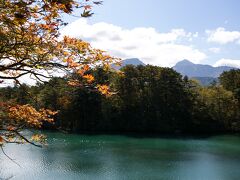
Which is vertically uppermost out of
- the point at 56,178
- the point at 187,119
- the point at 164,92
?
the point at 164,92

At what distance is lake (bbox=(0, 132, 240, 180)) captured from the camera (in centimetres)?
2355

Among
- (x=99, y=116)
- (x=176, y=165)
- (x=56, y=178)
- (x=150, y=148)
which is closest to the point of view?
(x=56, y=178)

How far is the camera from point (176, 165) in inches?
1064

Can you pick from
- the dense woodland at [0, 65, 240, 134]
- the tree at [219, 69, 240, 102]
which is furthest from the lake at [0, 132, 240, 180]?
Result: the tree at [219, 69, 240, 102]

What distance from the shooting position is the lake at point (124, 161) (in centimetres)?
2355

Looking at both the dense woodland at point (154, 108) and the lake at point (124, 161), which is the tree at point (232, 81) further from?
the lake at point (124, 161)

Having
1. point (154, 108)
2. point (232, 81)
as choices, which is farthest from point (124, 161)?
point (232, 81)

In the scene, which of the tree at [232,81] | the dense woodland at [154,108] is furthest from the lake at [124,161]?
the tree at [232,81]

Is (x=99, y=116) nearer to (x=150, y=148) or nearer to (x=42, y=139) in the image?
A: (x=150, y=148)

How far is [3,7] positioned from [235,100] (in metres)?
55.1

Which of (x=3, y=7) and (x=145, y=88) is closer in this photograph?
(x=3, y=7)

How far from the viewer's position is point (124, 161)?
2820cm

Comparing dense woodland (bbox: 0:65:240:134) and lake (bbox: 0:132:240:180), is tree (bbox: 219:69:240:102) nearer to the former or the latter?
dense woodland (bbox: 0:65:240:134)

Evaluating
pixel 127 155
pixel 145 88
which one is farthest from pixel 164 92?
pixel 127 155
